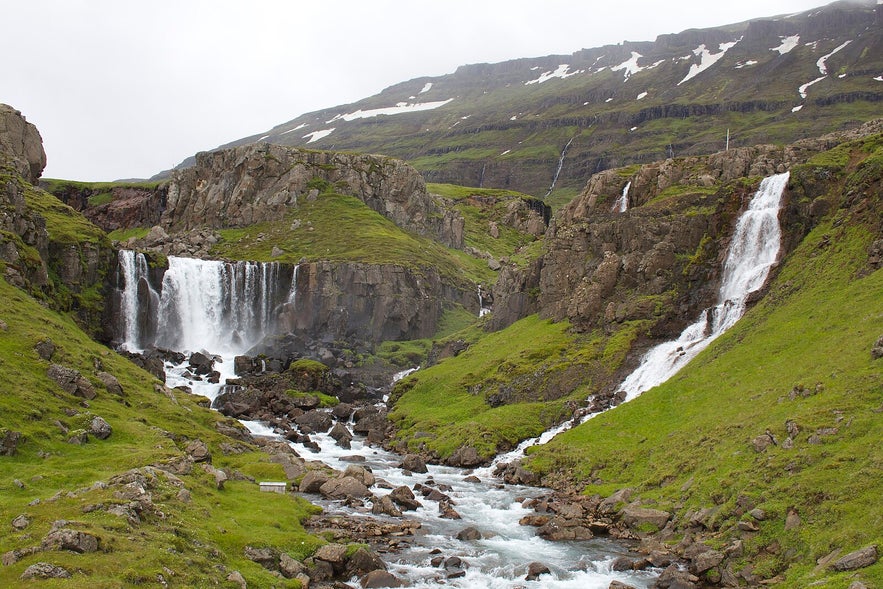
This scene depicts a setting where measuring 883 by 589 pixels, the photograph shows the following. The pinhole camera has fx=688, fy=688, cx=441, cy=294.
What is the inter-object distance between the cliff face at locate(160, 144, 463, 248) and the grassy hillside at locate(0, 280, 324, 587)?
95.7m

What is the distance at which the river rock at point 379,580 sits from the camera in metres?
29.0

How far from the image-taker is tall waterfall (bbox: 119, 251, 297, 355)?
335ft

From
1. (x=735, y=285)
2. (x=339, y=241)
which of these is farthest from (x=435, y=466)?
(x=339, y=241)

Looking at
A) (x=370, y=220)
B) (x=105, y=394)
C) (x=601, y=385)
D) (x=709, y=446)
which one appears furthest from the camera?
(x=370, y=220)

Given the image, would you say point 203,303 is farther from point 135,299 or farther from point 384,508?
point 384,508

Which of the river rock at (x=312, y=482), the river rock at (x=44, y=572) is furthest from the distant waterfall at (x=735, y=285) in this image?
the river rock at (x=44, y=572)

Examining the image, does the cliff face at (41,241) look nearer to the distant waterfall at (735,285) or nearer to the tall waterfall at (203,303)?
the tall waterfall at (203,303)

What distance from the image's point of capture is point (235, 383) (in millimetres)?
85062

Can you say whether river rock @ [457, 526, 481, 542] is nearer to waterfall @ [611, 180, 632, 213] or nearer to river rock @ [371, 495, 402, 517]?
river rock @ [371, 495, 402, 517]

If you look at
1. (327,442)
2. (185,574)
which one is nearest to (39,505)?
(185,574)

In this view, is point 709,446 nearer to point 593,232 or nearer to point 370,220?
point 593,232

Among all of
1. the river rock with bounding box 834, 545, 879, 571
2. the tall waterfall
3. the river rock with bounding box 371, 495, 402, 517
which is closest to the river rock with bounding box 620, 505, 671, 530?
the river rock with bounding box 834, 545, 879, 571

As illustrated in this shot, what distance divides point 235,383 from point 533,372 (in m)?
38.1

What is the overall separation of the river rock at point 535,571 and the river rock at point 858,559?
38.8 ft
